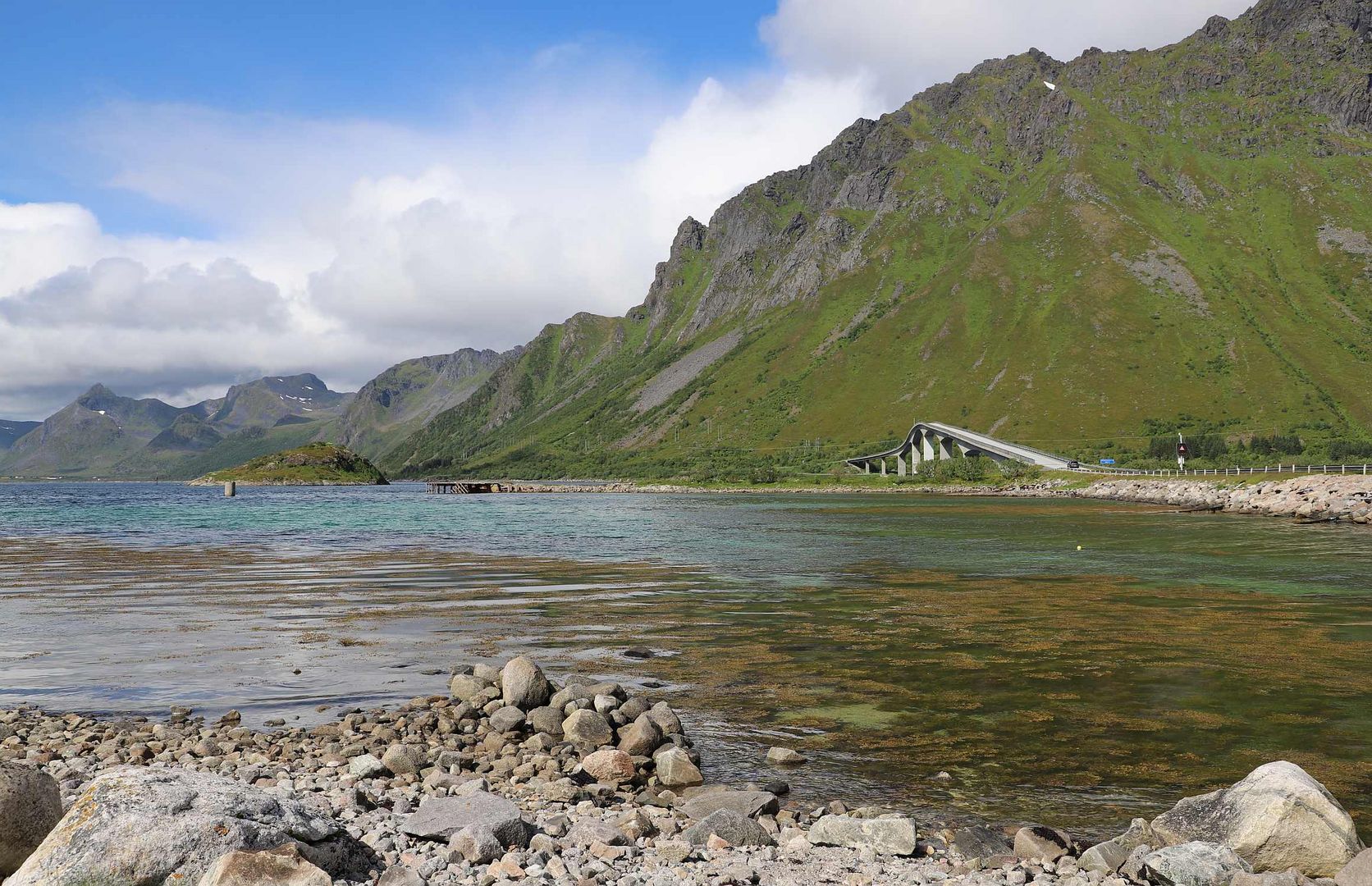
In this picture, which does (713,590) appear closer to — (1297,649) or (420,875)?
(1297,649)

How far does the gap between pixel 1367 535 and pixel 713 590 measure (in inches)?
2324

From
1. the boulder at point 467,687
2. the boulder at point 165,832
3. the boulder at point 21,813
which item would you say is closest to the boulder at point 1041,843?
the boulder at point 165,832

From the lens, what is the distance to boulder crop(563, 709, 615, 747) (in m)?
16.5

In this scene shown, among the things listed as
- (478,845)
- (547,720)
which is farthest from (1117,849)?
(547,720)

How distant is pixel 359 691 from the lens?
2091 centimetres

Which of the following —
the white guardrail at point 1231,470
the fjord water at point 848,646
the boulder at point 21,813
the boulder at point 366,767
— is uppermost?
the white guardrail at point 1231,470

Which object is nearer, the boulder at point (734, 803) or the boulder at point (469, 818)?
the boulder at point (469, 818)

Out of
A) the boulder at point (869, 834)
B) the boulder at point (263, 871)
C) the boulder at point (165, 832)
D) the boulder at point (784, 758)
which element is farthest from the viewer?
the boulder at point (784, 758)

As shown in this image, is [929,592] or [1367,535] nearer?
[929,592]

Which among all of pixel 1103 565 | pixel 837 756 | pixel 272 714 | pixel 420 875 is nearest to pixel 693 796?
pixel 837 756

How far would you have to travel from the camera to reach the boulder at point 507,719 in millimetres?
17297

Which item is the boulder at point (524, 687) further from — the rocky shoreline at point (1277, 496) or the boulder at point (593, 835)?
the rocky shoreline at point (1277, 496)

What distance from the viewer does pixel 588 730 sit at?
1659 cm

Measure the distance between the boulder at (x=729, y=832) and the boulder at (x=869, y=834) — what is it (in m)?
0.71
